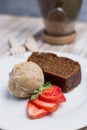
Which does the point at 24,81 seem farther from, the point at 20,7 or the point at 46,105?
the point at 20,7

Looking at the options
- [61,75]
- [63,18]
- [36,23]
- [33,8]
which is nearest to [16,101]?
[61,75]

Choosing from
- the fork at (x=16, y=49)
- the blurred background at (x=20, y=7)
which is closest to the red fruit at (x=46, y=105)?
the fork at (x=16, y=49)

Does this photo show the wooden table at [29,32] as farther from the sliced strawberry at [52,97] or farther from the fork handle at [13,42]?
the sliced strawberry at [52,97]

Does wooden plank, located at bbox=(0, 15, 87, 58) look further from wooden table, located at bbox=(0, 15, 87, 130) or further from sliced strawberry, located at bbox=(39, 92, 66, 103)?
sliced strawberry, located at bbox=(39, 92, 66, 103)

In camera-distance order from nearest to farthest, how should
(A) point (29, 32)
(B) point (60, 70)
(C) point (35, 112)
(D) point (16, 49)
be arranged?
1. (C) point (35, 112)
2. (B) point (60, 70)
3. (D) point (16, 49)
4. (A) point (29, 32)

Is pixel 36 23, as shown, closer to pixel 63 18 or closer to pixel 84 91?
pixel 63 18

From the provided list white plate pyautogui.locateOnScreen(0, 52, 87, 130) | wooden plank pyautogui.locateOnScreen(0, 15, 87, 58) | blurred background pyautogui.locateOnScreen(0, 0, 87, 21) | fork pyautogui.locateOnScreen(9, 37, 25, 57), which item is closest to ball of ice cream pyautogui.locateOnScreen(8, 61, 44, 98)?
white plate pyautogui.locateOnScreen(0, 52, 87, 130)

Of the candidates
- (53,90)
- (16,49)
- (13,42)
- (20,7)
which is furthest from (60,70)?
(20,7)
